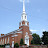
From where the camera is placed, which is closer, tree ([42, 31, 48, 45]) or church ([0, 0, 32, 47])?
tree ([42, 31, 48, 45])

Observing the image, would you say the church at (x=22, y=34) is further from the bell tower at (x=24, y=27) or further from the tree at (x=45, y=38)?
the tree at (x=45, y=38)

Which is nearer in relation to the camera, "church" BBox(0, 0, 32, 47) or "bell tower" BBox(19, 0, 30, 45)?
"church" BBox(0, 0, 32, 47)

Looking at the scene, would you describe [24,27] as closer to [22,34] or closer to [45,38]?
[22,34]

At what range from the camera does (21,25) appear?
4659 cm

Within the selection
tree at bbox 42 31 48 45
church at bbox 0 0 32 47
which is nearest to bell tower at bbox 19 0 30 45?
church at bbox 0 0 32 47

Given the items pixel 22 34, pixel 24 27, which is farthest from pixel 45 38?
pixel 24 27

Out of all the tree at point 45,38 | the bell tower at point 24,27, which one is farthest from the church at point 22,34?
the tree at point 45,38

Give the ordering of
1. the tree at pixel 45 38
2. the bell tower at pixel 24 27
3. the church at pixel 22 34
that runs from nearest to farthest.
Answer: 1. the tree at pixel 45 38
2. the church at pixel 22 34
3. the bell tower at pixel 24 27

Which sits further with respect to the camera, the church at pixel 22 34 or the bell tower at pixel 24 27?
the bell tower at pixel 24 27

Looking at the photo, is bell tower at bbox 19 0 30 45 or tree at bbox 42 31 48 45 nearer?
tree at bbox 42 31 48 45

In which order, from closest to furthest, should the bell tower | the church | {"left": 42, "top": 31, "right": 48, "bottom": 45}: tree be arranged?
{"left": 42, "top": 31, "right": 48, "bottom": 45}: tree
the church
the bell tower

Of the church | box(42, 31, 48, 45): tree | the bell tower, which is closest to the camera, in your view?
box(42, 31, 48, 45): tree

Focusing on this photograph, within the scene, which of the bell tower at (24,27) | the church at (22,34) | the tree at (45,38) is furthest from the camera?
the bell tower at (24,27)

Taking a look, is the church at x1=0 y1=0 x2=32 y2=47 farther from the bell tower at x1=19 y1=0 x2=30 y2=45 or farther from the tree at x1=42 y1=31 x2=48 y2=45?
the tree at x1=42 y1=31 x2=48 y2=45
